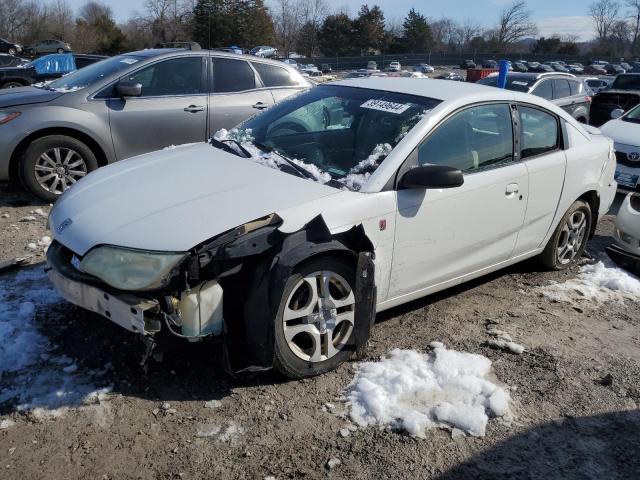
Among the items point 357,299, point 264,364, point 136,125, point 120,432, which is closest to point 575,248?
point 357,299

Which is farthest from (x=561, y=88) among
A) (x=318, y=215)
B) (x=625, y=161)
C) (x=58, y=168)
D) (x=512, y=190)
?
(x=318, y=215)

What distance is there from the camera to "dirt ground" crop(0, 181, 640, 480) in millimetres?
2637

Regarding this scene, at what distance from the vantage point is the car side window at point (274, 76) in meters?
7.26

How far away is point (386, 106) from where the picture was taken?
13.0 feet

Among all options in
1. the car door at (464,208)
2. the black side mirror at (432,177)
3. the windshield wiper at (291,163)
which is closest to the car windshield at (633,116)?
the car door at (464,208)

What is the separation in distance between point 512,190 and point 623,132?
5.41m

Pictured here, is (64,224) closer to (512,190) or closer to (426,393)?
(426,393)

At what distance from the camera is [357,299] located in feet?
10.9

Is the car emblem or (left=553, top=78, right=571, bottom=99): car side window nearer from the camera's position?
the car emblem

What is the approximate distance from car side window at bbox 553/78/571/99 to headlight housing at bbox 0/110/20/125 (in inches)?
413

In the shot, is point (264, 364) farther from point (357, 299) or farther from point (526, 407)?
point (526, 407)

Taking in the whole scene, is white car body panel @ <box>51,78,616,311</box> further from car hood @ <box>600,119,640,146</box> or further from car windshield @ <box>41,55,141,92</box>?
car hood @ <box>600,119,640,146</box>

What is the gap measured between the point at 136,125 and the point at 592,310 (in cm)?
490

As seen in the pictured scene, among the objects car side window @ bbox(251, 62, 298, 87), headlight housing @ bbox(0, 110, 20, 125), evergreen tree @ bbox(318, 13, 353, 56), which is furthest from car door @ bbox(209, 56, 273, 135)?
evergreen tree @ bbox(318, 13, 353, 56)
